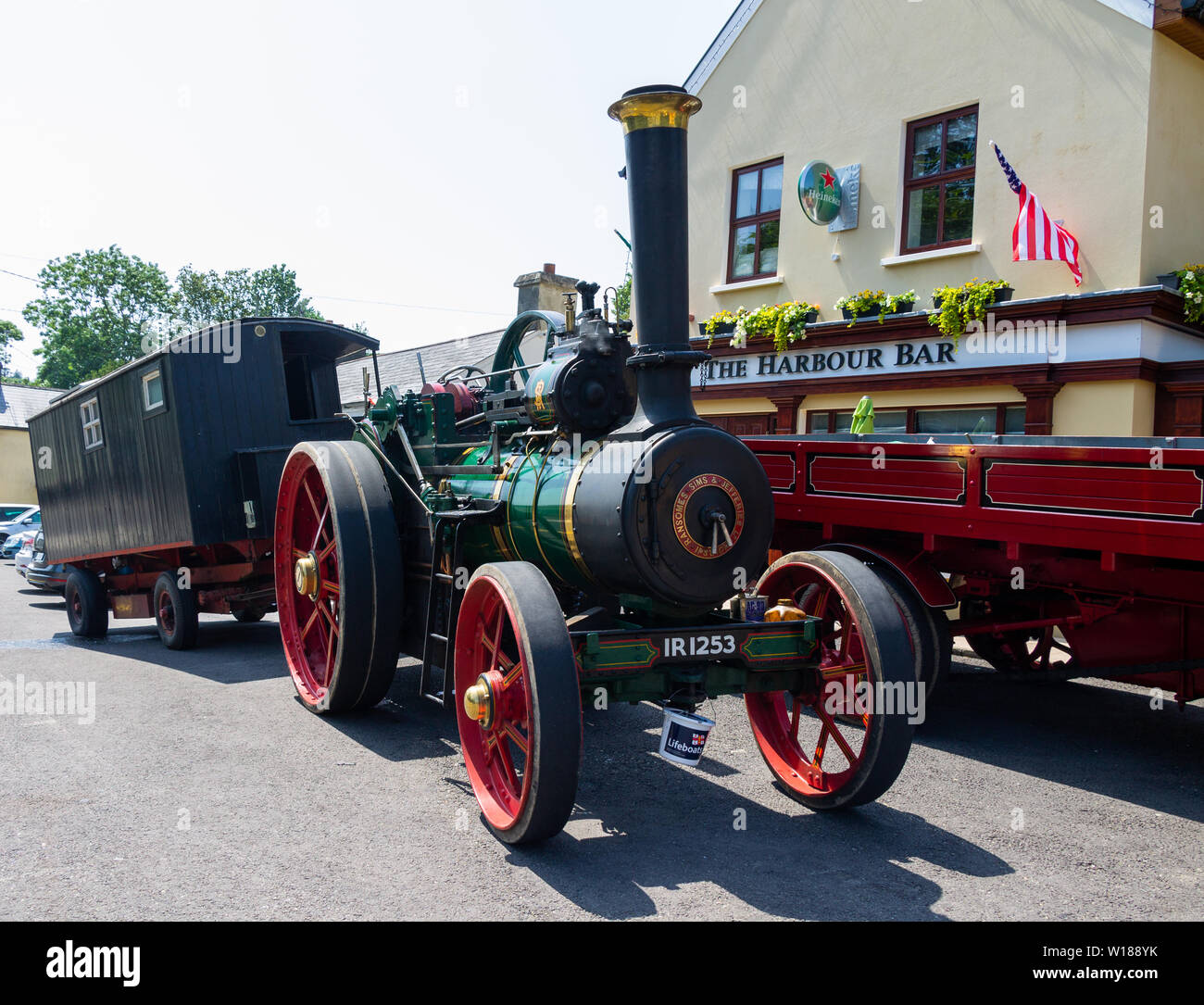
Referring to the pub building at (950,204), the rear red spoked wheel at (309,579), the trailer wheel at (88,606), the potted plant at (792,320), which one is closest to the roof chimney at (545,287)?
the pub building at (950,204)

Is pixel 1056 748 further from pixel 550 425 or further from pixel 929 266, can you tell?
pixel 929 266

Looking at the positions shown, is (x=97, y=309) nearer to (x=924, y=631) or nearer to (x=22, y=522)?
(x=22, y=522)

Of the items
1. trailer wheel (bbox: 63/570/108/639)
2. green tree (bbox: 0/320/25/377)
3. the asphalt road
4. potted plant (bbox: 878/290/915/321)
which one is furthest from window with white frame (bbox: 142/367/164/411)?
green tree (bbox: 0/320/25/377)

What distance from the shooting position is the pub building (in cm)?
906

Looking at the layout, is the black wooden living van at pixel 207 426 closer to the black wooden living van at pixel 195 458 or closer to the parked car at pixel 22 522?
the black wooden living van at pixel 195 458

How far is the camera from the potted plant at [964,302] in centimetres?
982

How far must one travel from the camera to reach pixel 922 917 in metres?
3.38

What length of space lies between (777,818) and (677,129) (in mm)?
3108

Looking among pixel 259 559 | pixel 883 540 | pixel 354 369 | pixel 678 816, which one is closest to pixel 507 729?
pixel 678 816

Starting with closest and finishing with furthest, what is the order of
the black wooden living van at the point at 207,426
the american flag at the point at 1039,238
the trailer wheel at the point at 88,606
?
the black wooden living van at the point at 207,426, the american flag at the point at 1039,238, the trailer wheel at the point at 88,606

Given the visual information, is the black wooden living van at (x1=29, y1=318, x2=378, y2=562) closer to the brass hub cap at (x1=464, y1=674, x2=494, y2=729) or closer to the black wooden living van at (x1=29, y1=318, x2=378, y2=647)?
the black wooden living van at (x1=29, y1=318, x2=378, y2=647)

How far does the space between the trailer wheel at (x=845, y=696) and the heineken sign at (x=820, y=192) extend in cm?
731

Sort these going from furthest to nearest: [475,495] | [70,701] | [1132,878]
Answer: [70,701] → [475,495] → [1132,878]

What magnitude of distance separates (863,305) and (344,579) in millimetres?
7556
